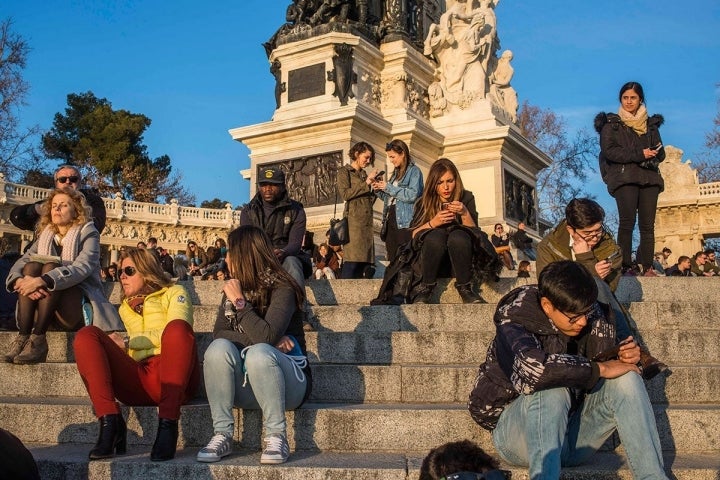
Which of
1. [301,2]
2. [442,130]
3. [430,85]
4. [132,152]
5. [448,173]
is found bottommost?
[448,173]

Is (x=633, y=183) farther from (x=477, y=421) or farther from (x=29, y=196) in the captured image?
(x=29, y=196)

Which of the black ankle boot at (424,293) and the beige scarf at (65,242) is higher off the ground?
the beige scarf at (65,242)

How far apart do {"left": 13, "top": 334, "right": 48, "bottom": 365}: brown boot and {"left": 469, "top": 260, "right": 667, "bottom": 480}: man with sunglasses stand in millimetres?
3042

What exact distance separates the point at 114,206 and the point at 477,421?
1575 inches

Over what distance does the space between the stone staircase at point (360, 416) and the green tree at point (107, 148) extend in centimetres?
4535

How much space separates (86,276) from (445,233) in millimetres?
2961

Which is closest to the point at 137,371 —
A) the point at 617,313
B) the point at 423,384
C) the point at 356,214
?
the point at 423,384

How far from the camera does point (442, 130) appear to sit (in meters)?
16.2

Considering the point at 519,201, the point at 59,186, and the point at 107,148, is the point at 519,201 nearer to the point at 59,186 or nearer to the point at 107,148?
the point at 59,186

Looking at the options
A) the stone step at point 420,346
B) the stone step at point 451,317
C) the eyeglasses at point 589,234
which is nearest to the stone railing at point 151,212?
the stone step at point 451,317

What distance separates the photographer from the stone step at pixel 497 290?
691 centimetres

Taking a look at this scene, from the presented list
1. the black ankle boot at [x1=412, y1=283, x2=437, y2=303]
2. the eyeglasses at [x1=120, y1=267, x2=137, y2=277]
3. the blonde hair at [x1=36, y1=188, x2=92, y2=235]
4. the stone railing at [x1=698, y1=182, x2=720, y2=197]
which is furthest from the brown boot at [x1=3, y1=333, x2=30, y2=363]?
the stone railing at [x1=698, y1=182, x2=720, y2=197]

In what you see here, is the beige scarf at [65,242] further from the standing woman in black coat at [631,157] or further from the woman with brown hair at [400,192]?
the standing woman in black coat at [631,157]

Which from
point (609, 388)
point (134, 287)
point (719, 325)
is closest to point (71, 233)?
point (134, 287)
